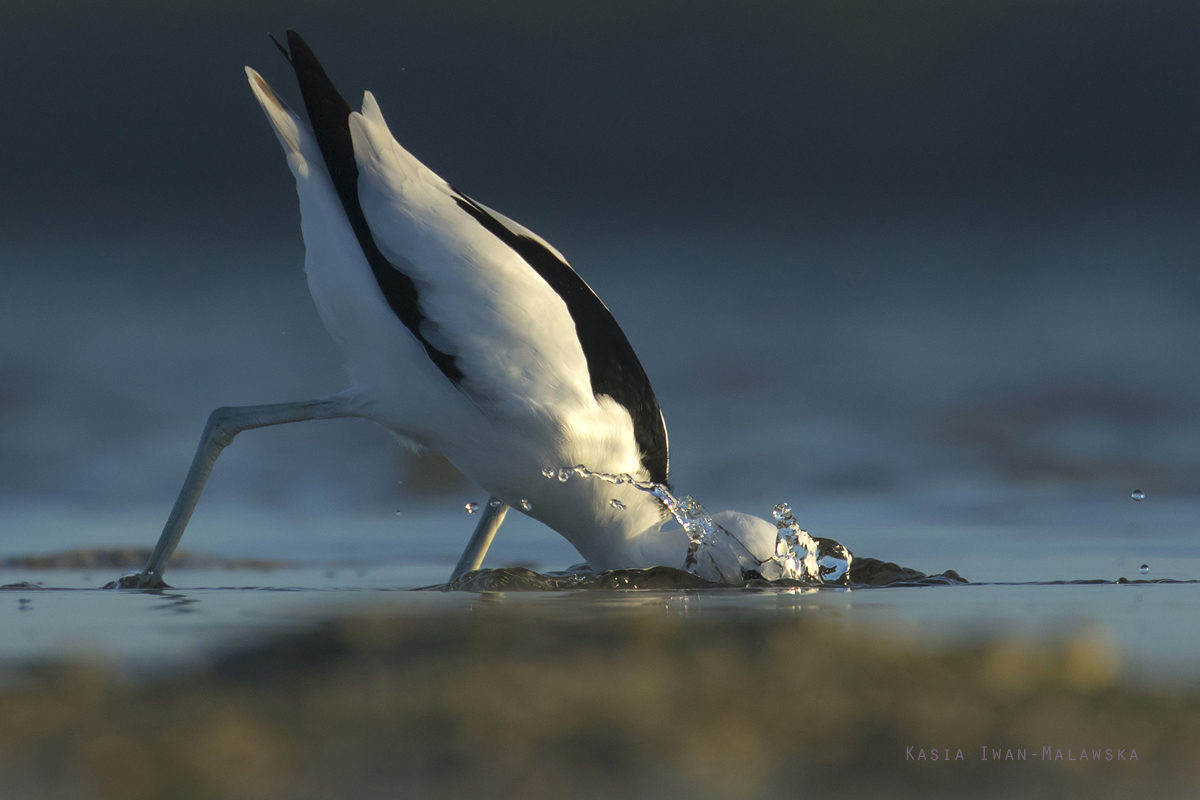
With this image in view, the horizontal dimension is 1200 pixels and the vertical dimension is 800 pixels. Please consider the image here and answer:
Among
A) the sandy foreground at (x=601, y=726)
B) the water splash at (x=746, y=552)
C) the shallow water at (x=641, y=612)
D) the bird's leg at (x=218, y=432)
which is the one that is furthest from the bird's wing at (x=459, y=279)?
the sandy foreground at (x=601, y=726)

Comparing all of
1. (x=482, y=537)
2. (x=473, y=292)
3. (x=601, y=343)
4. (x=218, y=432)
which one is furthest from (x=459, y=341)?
(x=482, y=537)

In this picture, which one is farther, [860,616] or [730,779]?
[860,616]

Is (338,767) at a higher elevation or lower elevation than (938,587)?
lower

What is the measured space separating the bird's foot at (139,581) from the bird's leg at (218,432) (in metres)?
0.04

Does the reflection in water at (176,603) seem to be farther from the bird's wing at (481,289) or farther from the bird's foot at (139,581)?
the bird's wing at (481,289)

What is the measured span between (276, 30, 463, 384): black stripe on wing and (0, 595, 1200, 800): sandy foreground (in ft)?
6.63

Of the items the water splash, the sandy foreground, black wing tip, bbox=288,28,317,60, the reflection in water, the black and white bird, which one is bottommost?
the sandy foreground

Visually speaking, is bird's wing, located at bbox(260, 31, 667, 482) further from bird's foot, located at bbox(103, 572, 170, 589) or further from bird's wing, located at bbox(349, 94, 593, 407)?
A: bird's foot, located at bbox(103, 572, 170, 589)

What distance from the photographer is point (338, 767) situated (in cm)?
60

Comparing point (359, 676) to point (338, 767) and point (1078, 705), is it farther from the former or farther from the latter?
point (1078, 705)

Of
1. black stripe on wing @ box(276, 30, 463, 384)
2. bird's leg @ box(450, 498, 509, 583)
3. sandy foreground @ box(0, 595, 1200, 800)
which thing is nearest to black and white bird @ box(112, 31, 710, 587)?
black stripe on wing @ box(276, 30, 463, 384)

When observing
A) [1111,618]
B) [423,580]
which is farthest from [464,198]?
[1111,618]

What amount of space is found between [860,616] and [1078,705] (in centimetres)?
77

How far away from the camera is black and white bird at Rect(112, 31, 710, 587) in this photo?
3020 mm
